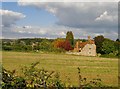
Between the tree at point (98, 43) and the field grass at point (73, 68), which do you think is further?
the tree at point (98, 43)

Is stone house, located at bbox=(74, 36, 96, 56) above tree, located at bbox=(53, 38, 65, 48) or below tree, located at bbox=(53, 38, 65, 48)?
below

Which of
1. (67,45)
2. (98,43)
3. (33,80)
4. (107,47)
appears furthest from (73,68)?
(67,45)

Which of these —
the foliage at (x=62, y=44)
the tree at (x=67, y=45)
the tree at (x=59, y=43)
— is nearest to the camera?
the tree at (x=67, y=45)

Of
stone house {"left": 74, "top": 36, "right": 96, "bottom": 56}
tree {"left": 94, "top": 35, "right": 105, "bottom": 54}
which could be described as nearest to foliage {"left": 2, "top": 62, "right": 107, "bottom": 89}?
stone house {"left": 74, "top": 36, "right": 96, "bottom": 56}

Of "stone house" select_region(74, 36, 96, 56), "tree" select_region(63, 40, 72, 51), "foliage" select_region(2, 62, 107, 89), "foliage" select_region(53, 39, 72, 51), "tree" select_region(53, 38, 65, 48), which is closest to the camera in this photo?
"foliage" select_region(2, 62, 107, 89)

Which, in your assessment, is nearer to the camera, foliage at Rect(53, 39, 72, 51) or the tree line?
the tree line

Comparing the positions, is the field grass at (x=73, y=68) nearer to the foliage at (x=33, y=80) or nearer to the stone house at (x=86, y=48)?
the foliage at (x=33, y=80)

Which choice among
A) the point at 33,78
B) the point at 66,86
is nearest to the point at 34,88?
the point at 33,78

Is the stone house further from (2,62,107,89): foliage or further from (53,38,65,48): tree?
(2,62,107,89): foliage

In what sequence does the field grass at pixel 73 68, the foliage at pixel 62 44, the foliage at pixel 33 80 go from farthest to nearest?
the foliage at pixel 62 44
the field grass at pixel 73 68
the foliage at pixel 33 80

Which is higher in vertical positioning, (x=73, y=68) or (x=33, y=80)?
(x=33, y=80)

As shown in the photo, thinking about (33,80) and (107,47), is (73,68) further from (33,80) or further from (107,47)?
(107,47)

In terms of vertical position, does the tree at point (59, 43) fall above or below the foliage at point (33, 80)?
above

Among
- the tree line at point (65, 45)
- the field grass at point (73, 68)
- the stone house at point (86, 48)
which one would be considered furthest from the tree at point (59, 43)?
the field grass at point (73, 68)
